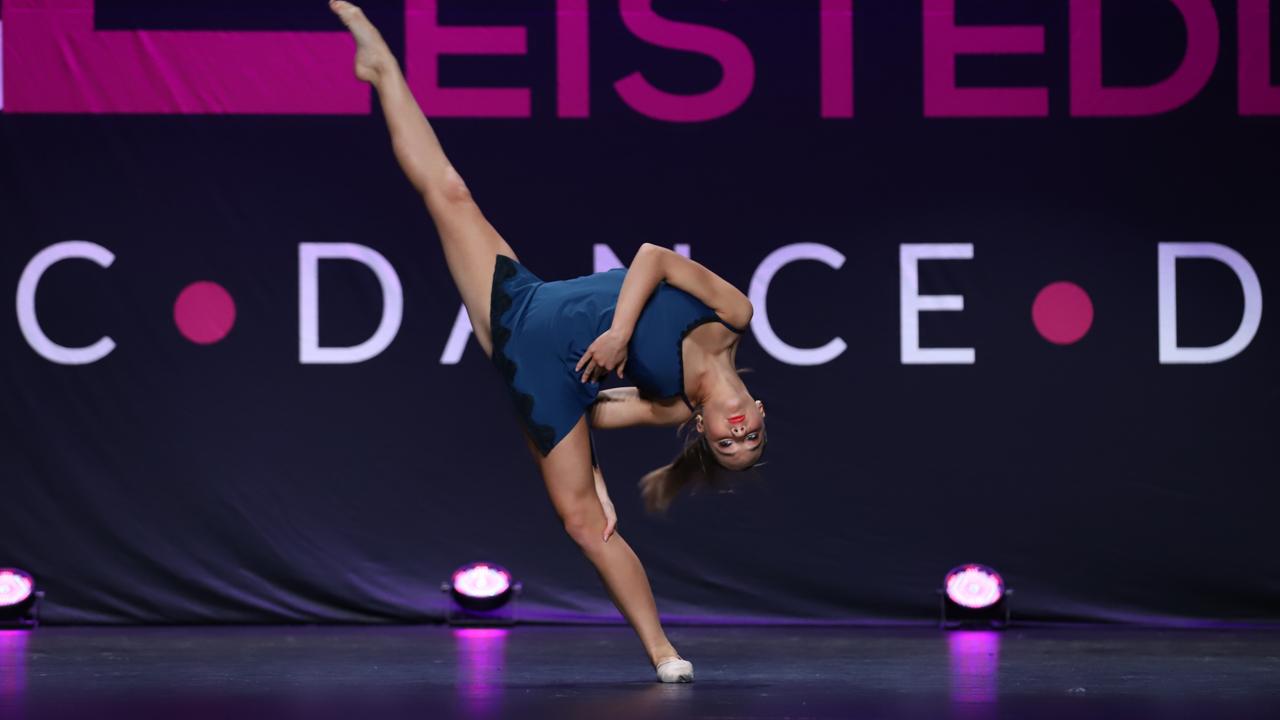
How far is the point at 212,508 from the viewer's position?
5.50 m

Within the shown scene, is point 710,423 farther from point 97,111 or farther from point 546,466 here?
point 97,111

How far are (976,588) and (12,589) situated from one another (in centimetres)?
327

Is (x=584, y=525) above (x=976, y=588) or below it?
above

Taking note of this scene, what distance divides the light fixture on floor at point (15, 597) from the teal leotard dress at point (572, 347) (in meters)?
2.43

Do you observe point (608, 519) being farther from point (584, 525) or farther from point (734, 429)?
point (734, 429)

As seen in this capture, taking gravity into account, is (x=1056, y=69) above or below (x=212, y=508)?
above

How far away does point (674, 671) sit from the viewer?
143 inches

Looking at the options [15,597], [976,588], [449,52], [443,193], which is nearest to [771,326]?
[976,588]

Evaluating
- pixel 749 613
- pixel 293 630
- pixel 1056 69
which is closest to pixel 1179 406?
pixel 1056 69

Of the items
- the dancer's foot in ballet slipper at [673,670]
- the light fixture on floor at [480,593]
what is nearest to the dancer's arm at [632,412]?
the dancer's foot in ballet slipper at [673,670]

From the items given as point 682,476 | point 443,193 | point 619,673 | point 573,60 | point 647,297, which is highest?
point 573,60

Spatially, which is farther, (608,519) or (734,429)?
(608,519)

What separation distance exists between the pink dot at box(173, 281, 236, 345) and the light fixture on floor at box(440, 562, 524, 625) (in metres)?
1.23

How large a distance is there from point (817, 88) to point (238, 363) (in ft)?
7.57
